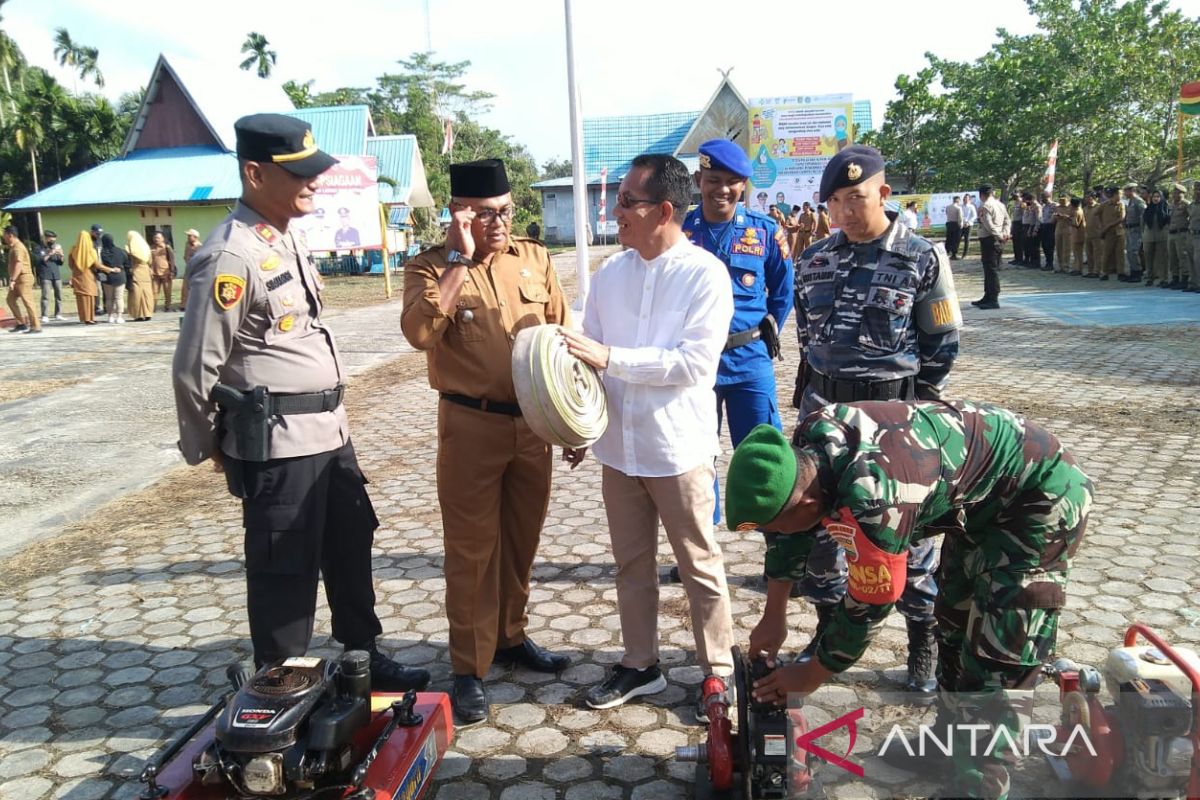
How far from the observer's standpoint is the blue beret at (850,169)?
3.19 metres

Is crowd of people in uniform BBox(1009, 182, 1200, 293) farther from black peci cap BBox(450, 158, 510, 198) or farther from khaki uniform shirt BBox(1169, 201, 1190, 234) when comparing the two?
black peci cap BBox(450, 158, 510, 198)

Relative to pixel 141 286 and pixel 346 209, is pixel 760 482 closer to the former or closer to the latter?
pixel 346 209

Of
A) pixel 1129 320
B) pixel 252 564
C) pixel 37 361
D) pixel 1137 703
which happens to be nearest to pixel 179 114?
pixel 37 361

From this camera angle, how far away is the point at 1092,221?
19.4 meters

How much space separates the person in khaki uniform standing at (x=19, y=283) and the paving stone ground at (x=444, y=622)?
11383mm

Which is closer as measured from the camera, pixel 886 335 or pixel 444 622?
pixel 886 335

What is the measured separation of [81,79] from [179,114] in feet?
172

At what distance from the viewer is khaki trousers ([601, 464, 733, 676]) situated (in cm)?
314

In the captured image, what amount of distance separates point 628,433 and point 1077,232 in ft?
68.6

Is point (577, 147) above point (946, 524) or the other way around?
above

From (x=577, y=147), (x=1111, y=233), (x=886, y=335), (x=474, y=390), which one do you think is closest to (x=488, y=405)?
(x=474, y=390)

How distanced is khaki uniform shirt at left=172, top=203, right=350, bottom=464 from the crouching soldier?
1.69 metres

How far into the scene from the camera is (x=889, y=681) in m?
3.46

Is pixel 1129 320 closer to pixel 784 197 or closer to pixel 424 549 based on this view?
pixel 424 549
